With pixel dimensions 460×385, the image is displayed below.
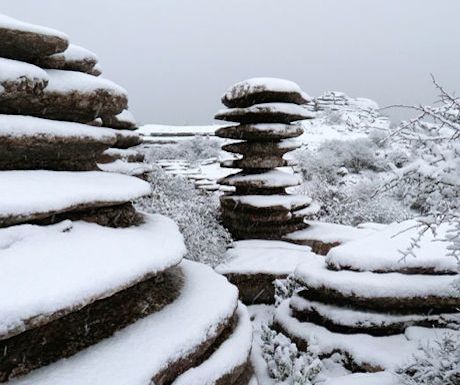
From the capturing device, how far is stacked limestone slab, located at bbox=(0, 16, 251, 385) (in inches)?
94.1

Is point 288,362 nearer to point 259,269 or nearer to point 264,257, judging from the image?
point 259,269

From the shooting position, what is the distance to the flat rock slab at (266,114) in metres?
7.93

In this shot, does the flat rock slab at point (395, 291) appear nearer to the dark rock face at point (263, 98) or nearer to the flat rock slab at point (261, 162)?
the flat rock slab at point (261, 162)

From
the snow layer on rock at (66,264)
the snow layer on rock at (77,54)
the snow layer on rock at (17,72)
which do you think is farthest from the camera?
the snow layer on rock at (77,54)

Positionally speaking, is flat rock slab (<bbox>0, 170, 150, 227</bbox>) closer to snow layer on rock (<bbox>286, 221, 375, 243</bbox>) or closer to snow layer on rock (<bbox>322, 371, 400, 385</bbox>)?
snow layer on rock (<bbox>322, 371, 400, 385</bbox>)

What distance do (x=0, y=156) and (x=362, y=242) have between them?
12.5ft

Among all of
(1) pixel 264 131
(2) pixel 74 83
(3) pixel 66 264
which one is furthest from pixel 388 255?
(1) pixel 264 131

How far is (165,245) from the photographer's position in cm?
355

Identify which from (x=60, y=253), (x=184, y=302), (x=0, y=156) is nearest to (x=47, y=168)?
(x=0, y=156)

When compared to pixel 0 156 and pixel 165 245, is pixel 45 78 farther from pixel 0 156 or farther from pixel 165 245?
pixel 165 245

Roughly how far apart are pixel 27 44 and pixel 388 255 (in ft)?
13.2

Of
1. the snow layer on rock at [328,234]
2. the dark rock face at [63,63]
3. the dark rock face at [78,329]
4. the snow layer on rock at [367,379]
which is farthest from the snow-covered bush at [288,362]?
the snow layer on rock at [328,234]

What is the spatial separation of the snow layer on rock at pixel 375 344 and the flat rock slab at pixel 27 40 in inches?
146

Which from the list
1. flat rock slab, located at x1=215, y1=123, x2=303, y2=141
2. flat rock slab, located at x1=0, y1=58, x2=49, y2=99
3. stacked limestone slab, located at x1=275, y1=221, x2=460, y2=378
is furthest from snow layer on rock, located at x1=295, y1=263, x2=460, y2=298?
flat rock slab, located at x1=215, y1=123, x2=303, y2=141
